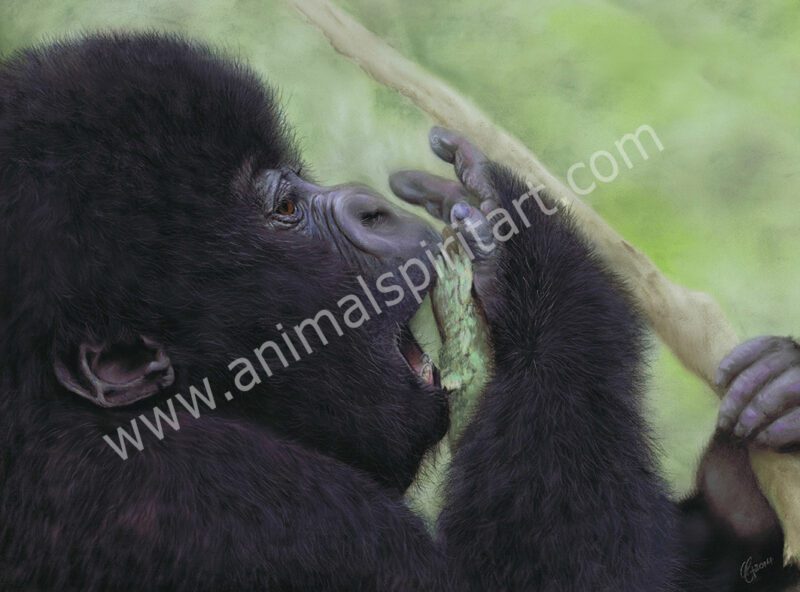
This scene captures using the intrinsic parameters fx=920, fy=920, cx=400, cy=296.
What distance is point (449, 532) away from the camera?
162 cm

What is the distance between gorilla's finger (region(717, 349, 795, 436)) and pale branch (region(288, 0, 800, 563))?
0.21 ft

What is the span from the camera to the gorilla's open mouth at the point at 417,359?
1812 mm

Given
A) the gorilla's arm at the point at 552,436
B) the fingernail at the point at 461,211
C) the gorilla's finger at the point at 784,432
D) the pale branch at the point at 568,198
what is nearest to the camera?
the gorilla's arm at the point at 552,436

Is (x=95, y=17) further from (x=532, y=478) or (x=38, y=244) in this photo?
(x=532, y=478)

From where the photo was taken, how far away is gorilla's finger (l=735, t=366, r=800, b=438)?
178cm

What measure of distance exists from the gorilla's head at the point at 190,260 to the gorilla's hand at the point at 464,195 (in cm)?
11

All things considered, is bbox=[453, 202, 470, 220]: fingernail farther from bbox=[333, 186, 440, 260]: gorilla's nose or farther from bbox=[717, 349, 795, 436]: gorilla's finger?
bbox=[717, 349, 795, 436]: gorilla's finger

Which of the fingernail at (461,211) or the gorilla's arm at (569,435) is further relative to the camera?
the fingernail at (461,211)

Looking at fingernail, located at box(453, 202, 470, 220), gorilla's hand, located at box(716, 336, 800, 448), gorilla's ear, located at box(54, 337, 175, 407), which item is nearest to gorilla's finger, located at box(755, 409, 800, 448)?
gorilla's hand, located at box(716, 336, 800, 448)

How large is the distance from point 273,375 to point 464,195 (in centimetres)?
56
